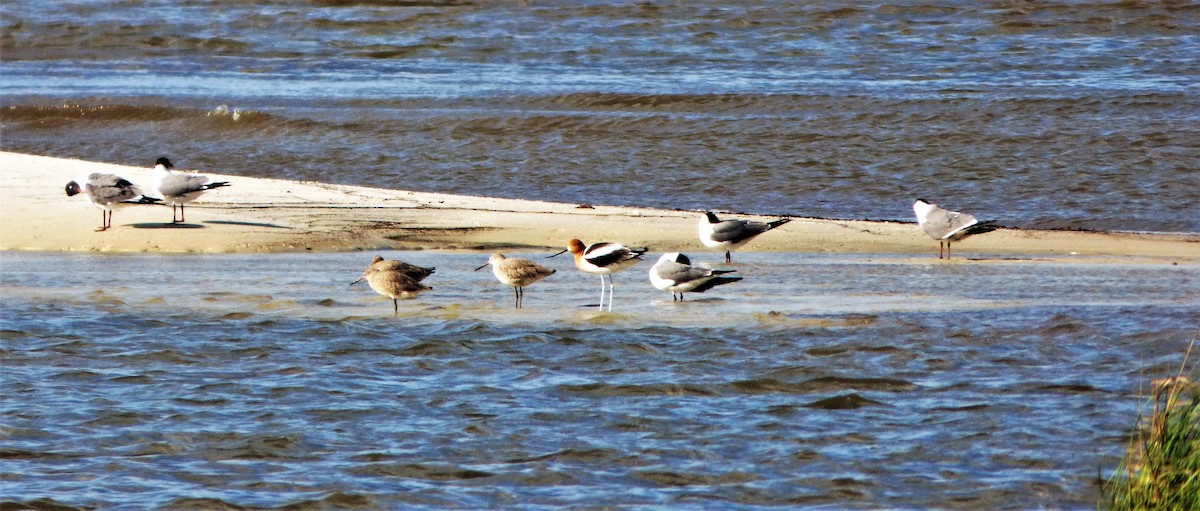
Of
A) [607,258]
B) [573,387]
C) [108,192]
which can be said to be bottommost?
[573,387]

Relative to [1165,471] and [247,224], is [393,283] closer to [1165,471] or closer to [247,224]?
[247,224]

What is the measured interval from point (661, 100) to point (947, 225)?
1223cm

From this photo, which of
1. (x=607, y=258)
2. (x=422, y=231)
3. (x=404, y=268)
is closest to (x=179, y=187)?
(x=422, y=231)

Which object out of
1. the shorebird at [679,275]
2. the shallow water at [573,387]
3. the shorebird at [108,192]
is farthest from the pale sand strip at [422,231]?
the shorebird at [679,275]

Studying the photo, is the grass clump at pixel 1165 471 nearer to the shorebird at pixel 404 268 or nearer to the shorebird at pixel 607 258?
the shorebird at pixel 607 258

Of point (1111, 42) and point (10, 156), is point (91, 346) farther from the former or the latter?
point (1111, 42)

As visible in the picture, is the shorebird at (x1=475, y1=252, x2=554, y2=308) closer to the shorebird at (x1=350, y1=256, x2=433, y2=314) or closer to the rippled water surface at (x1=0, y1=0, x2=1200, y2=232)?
the shorebird at (x1=350, y1=256, x2=433, y2=314)

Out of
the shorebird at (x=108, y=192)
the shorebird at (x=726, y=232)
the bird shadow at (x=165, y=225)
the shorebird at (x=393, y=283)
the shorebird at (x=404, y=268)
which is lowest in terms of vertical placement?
the shorebird at (x=393, y=283)

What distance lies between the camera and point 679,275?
10031 millimetres

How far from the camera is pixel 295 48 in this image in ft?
108

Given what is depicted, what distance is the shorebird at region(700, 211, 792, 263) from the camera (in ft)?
38.3

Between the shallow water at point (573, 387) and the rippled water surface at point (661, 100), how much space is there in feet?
18.0

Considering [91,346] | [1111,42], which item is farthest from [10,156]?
[1111,42]

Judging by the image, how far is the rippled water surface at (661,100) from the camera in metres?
17.4
